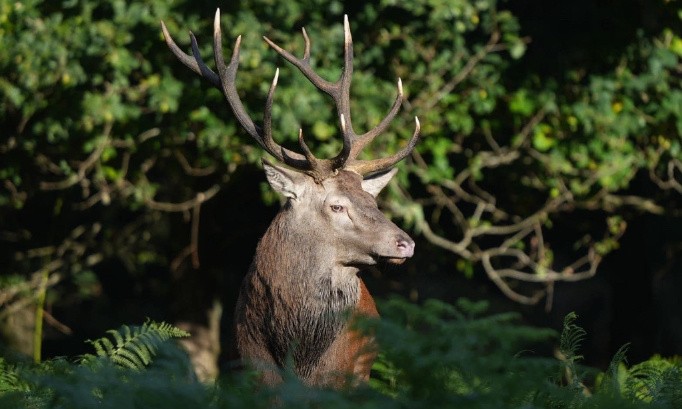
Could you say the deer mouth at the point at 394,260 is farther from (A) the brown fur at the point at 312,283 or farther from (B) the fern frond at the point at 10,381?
(B) the fern frond at the point at 10,381

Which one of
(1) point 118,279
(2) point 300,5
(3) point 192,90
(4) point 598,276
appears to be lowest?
(1) point 118,279

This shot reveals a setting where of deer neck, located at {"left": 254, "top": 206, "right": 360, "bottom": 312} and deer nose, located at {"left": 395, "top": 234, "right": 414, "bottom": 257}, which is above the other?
deer nose, located at {"left": 395, "top": 234, "right": 414, "bottom": 257}

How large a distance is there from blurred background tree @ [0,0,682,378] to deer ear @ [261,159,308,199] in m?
2.25

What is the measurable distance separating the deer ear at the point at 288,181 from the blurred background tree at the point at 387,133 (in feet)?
7.38

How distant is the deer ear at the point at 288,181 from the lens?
508cm

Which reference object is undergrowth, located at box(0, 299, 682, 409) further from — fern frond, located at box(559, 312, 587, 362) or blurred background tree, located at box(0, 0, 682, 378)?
blurred background tree, located at box(0, 0, 682, 378)

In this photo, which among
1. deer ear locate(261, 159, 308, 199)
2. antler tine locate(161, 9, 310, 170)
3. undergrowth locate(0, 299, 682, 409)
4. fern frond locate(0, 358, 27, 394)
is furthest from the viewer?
antler tine locate(161, 9, 310, 170)

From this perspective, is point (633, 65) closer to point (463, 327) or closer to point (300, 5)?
point (300, 5)

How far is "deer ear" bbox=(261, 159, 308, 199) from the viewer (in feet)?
16.7

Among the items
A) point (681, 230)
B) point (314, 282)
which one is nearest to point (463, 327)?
point (314, 282)

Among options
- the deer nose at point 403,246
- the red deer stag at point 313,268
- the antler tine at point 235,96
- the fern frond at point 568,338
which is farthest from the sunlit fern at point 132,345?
the antler tine at point 235,96

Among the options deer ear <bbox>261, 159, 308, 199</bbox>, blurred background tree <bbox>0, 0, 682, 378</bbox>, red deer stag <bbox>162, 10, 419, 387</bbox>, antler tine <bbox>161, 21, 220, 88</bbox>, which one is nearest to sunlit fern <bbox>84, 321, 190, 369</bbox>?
red deer stag <bbox>162, 10, 419, 387</bbox>

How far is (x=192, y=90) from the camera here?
7738mm

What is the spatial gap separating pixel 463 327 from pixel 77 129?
605 cm
